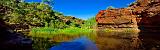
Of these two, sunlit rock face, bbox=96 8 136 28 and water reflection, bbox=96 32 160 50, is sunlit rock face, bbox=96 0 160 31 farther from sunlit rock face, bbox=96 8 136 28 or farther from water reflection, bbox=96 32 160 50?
water reflection, bbox=96 32 160 50

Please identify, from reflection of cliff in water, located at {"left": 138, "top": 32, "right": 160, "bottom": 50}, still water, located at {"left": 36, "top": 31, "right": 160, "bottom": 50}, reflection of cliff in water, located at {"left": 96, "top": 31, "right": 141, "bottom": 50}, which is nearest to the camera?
reflection of cliff in water, located at {"left": 138, "top": 32, "right": 160, "bottom": 50}

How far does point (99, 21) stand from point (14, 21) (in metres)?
25.6

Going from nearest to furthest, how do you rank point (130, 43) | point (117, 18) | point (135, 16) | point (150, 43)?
point (150, 43) → point (130, 43) → point (135, 16) → point (117, 18)

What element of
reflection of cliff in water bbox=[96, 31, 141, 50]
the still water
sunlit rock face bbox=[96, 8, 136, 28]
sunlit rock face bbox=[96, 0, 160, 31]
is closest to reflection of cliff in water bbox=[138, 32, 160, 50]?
the still water

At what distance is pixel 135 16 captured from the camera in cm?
6291

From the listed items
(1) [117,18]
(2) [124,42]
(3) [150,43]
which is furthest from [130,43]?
(1) [117,18]

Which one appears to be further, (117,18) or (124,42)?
(117,18)

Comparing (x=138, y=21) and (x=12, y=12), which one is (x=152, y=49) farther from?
(x=12, y=12)

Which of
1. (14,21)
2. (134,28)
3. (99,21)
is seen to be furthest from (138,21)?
(14,21)

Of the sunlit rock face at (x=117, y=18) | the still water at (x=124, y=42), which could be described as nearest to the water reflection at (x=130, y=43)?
the still water at (x=124, y=42)

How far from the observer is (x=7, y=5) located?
85.2 meters

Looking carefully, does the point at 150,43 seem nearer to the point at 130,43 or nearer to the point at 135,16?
the point at 130,43

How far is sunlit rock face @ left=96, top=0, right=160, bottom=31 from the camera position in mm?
42197

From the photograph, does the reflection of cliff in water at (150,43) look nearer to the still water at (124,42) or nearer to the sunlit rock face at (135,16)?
the still water at (124,42)
